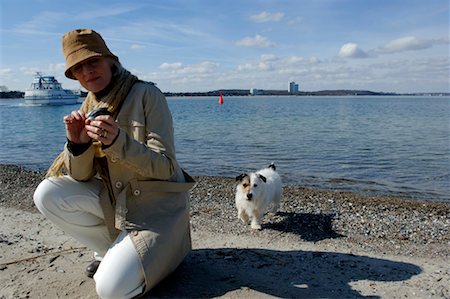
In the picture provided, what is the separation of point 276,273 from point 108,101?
2.20 metres

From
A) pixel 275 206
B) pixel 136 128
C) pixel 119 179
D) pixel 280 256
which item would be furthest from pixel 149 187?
pixel 275 206

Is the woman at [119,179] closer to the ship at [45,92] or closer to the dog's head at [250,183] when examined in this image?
the dog's head at [250,183]

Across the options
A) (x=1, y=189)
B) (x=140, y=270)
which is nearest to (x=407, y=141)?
(x=1, y=189)

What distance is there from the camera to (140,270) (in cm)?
297

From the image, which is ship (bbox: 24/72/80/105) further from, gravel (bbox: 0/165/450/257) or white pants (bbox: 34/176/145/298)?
white pants (bbox: 34/176/145/298)

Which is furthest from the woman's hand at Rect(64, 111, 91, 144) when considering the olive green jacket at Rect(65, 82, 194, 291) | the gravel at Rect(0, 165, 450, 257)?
the gravel at Rect(0, 165, 450, 257)

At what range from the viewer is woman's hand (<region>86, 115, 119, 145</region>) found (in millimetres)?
2713

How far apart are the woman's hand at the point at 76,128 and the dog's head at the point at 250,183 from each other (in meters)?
3.23

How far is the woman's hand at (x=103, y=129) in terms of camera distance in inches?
107

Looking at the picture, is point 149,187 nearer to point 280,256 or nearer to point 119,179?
point 119,179

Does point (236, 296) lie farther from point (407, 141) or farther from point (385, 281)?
point (407, 141)

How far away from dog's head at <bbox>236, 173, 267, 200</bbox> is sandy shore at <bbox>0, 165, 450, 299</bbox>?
0.46m

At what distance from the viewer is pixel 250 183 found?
6094mm

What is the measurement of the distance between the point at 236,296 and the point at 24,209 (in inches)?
179
